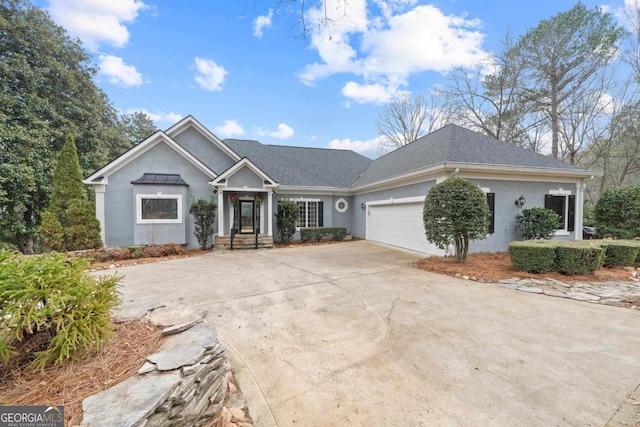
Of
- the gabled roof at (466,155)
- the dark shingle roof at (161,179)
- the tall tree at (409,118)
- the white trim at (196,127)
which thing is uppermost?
the tall tree at (409,118)

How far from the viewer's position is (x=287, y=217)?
1334 centimetres

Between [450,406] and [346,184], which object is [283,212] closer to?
[346,184]

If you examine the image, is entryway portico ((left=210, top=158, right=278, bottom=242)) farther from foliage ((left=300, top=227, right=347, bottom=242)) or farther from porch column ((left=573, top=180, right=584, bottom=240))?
porch column ((left=573, top=180, right=584, bottom=240))

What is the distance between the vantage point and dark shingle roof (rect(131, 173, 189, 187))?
11.2 metres

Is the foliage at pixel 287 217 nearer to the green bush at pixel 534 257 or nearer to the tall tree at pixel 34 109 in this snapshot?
the green bush at pixel 534 257

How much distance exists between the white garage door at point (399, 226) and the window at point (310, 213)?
2.86m

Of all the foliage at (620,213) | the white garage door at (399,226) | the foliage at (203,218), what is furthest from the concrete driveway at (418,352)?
the foliage at (620,213)

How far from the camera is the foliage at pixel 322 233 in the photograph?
14.0 meters

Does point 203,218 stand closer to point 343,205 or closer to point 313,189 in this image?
point 313,189

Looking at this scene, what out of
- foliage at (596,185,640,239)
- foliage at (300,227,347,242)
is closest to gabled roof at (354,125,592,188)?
foliage at (596,185,640,239)

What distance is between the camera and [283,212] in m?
13.3

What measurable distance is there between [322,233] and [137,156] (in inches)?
379

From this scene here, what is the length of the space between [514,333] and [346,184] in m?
13.1

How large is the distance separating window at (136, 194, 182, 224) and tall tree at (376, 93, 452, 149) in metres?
20.6
